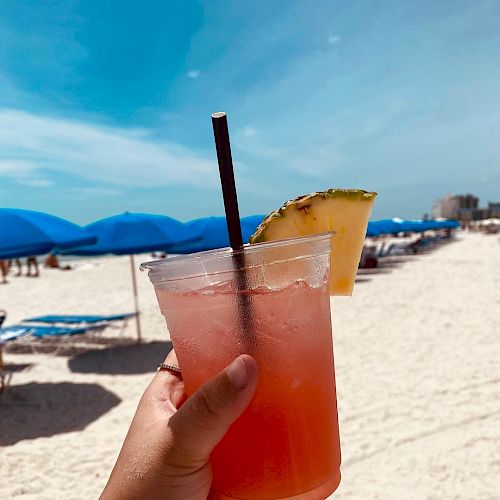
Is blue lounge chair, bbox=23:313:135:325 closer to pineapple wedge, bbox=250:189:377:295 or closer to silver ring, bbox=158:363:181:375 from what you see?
silver ring, bbox=158:363:181:375

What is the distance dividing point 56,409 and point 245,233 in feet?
15.5

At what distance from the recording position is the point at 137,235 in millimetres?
7906

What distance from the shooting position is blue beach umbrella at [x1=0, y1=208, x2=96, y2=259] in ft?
18.8

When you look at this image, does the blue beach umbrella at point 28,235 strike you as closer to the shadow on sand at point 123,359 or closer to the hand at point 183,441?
the shadow on sand at point 123,359

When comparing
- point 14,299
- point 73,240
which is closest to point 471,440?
point 73,240

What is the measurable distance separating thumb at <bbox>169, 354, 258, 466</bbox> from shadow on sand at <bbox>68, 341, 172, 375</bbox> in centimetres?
624

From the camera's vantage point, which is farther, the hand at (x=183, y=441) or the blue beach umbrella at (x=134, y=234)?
the blue beach umbrella at (x=134, y=234)

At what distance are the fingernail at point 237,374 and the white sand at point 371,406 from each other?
3177 mm

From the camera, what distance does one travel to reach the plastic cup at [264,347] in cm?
121

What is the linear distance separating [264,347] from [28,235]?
539 centimetres

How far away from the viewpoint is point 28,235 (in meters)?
5.86

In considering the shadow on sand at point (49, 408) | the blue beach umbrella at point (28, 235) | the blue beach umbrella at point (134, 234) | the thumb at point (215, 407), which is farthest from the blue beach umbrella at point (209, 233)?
the thumb at point (215, 407)

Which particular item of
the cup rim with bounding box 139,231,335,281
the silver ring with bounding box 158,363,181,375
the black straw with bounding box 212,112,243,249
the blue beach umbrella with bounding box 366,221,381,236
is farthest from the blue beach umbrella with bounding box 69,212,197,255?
the blue beach umbrella with bounding box 366,221,381,236

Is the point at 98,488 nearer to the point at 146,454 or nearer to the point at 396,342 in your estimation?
the point at 146,454
